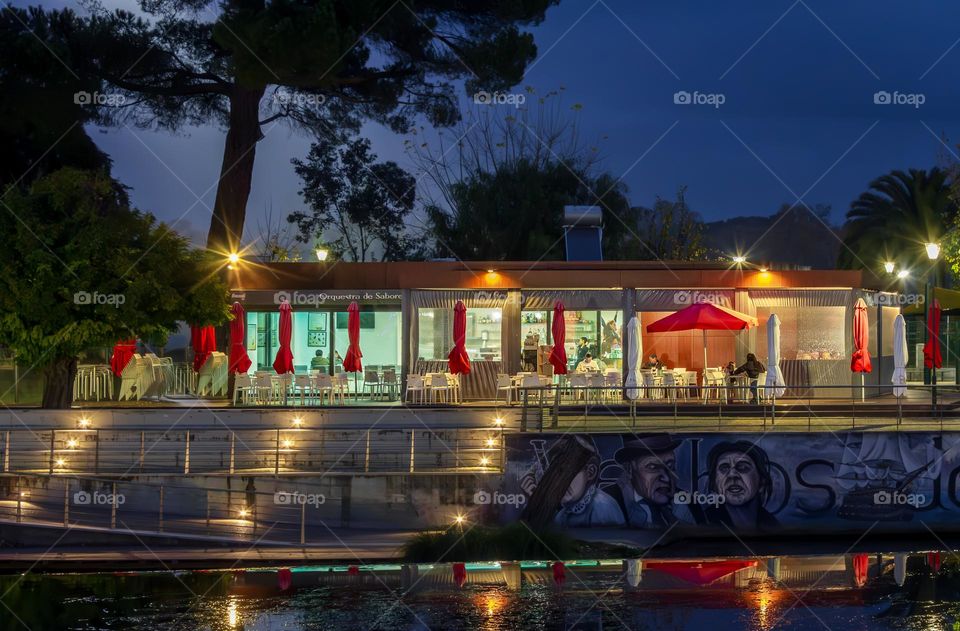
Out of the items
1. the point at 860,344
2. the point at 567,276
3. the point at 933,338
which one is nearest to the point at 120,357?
the point at 567,276

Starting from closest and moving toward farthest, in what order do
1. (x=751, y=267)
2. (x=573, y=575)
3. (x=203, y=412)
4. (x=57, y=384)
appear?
(x=573, y=575) → (x=203, y=412) → (x=57, y=384) → (x=751, y=267)

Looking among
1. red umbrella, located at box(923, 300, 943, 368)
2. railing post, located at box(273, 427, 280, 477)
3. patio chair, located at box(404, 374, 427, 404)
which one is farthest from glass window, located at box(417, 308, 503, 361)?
red umbrella, located at box(923, 300, 943, 368)

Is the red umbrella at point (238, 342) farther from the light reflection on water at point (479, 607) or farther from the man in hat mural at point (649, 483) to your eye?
the light reflection on water at point (479, 607)

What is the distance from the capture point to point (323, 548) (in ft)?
52.3

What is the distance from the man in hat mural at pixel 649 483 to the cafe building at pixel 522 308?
7538 millimetres

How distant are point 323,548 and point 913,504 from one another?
960cm

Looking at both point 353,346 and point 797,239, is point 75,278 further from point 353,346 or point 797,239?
point 797,239

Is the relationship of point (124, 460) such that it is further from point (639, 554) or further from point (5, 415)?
point (639, 554)

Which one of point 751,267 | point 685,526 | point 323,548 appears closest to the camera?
point 323,548

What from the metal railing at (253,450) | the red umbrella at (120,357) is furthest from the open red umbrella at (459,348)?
the red umbrella at (120,357)

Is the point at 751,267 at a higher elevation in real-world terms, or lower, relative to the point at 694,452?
higher

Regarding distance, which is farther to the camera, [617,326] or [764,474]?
[617,326]

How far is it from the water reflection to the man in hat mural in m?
9.12

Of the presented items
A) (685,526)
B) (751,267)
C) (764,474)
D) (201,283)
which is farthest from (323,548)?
(751,267)
